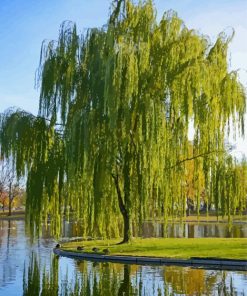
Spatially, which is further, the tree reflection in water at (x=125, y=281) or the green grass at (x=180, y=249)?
the green grass at (x=180, y=249)

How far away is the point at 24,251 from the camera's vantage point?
2208cm

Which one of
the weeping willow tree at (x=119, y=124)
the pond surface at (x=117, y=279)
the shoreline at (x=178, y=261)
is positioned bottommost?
the pond surface at (x=117, y=279)

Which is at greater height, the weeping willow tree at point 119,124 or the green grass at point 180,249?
the weeping willow tree at point 119,124

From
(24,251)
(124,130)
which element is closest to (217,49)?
(124,130)

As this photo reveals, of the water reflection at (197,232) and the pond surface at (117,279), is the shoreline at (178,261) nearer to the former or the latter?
the pond surface at (117,279)

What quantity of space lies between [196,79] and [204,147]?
8.39ft

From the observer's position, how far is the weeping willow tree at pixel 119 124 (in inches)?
641

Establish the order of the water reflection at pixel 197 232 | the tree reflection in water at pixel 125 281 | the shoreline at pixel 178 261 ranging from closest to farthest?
the tree reflection in water at pixel 125 281, the shoreline at pixel 178 261, the water reflection at pixel 197 232

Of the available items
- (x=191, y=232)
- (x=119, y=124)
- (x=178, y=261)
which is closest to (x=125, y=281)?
(x=178, y=261)

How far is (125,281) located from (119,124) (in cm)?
A: 607

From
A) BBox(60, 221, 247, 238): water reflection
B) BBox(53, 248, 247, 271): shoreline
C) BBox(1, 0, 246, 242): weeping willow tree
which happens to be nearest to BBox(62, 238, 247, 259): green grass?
BBox(53, 248, 247, 271): shoreline

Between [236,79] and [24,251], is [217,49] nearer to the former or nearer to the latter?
[236,79]

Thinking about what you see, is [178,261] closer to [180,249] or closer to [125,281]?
[180,249]

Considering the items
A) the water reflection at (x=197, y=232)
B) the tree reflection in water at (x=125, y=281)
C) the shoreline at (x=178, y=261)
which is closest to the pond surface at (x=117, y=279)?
the tree reflection in water at (x=125, y=281)
